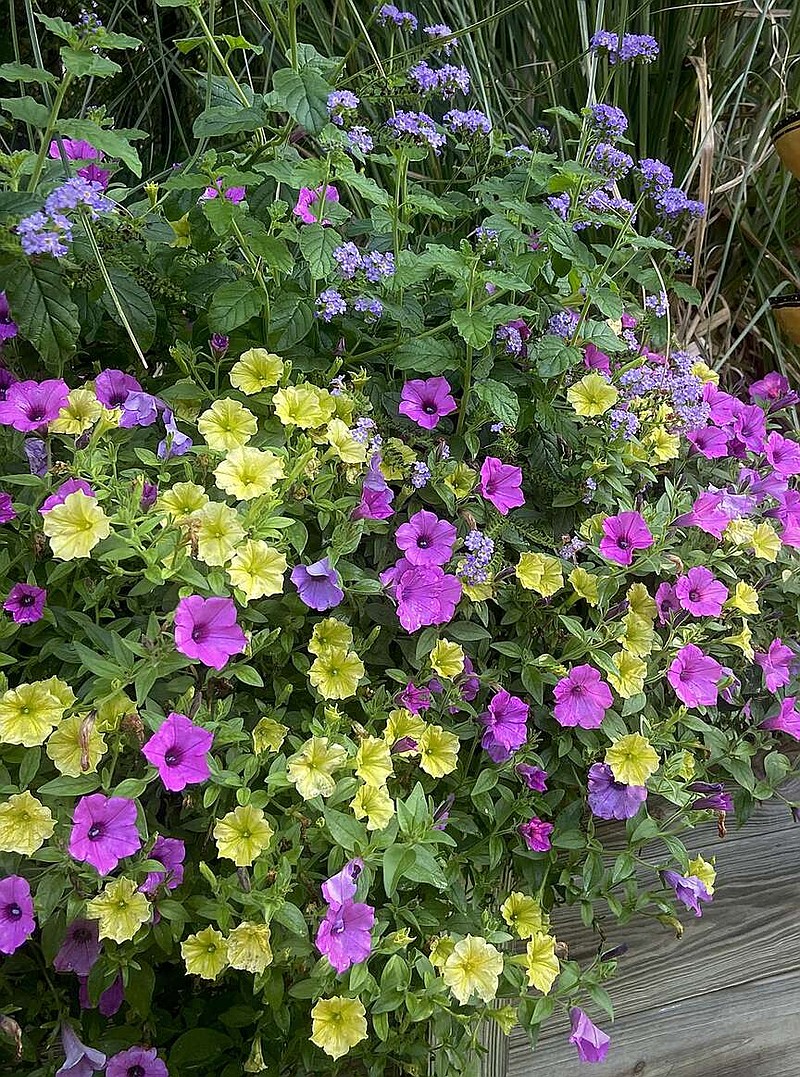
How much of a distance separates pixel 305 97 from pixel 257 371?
24cm

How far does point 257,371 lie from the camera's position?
3.00 feet

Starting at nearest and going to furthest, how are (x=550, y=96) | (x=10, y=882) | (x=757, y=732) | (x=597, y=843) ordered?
(x=10, y=882)
(x=597, y=843)
(x=757, y=732)
(x=550, y=96)

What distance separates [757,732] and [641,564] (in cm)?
25

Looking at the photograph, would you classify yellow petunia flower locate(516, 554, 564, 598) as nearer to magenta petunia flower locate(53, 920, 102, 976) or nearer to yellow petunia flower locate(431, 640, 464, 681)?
yellow petunia flower locate(431, 640, 464, 681)

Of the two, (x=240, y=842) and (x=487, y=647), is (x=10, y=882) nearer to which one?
(x=240, y=842)

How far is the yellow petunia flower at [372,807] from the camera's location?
30.4 inches

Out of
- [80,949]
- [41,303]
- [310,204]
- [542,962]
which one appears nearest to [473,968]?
[542,962]

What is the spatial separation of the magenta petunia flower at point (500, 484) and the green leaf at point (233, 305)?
0.27 meters

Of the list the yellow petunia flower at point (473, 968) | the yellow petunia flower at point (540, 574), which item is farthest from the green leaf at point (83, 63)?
the yellow petunia flower at point (473, 968)

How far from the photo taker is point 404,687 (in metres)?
0.91

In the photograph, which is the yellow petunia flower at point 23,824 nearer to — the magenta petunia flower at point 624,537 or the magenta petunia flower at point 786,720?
the magenta petunia flower at point 624,537

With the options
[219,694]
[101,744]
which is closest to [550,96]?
[219,694]

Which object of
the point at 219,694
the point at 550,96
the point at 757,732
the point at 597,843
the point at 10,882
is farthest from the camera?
the point at 550,96

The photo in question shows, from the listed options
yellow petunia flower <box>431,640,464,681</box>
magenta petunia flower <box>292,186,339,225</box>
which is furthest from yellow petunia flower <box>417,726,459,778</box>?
magenta petunia flower <box>292,186,339,225</box>
